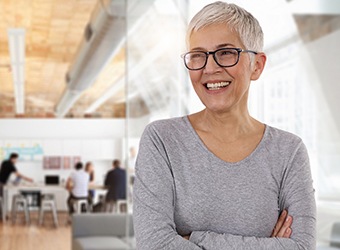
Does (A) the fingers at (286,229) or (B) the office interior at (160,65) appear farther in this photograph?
(B) the office interior at (160,65)

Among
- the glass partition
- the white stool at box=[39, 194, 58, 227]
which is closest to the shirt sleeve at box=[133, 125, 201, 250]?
the glass partition

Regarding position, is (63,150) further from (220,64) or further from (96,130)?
(220,64)

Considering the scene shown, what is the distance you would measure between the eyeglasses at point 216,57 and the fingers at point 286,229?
0.40 metres

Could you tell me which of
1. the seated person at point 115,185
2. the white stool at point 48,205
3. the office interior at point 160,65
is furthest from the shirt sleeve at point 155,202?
the white stool at point 48,205

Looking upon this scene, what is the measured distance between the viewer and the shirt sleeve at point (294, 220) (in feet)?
5.84

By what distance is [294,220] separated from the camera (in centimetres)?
186

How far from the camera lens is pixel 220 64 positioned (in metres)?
1.78

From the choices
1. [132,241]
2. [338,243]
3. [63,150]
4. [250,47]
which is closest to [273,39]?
[338,243]

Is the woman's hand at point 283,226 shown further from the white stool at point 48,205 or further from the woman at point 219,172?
the white stool at point 48,205

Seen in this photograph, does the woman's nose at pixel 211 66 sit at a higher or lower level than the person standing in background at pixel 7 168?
higher

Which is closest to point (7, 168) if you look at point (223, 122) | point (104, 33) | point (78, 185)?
point (78, 185)

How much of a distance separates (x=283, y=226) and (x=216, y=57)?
437 mm

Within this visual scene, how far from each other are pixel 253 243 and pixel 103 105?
68.6ft

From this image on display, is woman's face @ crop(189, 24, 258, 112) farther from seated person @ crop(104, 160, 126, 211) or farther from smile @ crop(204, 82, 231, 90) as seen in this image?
seated person @ crop(104, 160, 126, 211)
